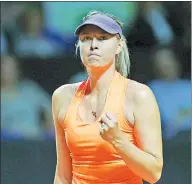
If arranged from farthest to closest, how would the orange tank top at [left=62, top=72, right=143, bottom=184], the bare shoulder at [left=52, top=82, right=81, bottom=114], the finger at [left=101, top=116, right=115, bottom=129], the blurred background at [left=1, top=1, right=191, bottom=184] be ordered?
the blurred background at [left=1, top=1, right=191, bottom=184]
the bare shoulder at [left=52, top=82, right=81, bottom=114]
the orange tank top at [left=62, top=72, right=143, bottom=184]
the finger at [left=101, top=116, right=115, bottom=129]

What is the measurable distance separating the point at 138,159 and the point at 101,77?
23cm

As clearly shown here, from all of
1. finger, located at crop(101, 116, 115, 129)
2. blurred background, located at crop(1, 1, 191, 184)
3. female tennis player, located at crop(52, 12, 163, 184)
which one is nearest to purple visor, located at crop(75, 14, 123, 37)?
female tennis player, located at crop(52, 12, 163, 184)

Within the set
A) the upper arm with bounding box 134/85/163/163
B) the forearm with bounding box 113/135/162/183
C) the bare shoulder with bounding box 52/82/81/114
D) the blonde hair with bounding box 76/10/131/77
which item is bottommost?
the forearm with bounding box 113/135/162/183

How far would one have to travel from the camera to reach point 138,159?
42.4 inches

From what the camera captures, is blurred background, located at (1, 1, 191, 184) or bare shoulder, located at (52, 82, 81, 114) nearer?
bare shoulder, located at (52, 82, 81, 114)

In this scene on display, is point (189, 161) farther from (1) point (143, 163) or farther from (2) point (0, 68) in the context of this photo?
(1) point (143, 163)

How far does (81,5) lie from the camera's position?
2168 mm

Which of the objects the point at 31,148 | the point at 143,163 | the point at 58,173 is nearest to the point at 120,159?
the point at 143,163

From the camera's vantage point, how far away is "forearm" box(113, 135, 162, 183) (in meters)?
1.06

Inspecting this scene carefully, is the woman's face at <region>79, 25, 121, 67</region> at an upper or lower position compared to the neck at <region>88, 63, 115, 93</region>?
upper

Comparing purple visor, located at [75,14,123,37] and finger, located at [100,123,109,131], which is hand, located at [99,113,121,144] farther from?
purple visor, located at [75,14,123,37]

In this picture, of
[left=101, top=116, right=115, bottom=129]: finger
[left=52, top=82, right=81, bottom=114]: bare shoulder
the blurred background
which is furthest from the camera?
the blurred background

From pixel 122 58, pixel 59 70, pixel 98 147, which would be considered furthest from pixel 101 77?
pixel 59 70

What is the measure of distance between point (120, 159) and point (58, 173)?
0.74ft
